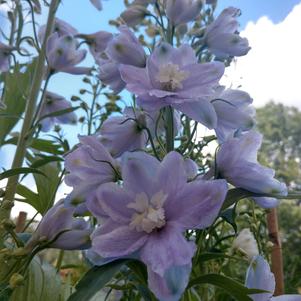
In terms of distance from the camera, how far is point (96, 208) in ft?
1.86

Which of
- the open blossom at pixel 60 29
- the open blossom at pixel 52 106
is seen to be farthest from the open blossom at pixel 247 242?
the open blossom at pixel 60 29

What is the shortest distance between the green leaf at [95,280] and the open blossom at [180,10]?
0.39m

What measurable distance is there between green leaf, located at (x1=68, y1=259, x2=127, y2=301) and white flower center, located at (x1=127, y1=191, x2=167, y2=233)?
45 millimetres

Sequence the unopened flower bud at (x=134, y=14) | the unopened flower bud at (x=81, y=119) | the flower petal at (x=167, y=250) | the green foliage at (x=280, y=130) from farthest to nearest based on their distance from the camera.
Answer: the green foliage at (x=280, y=130)
the unopened flower bud at (x=81, y=119)
the unopened flower bud at (x=134, y=14)
the flower petal at (x=167, y=250)

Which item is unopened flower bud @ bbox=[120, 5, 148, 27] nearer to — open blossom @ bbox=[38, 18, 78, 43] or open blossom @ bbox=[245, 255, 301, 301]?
open blossom @ bbox=[38, 18, 78, 43]

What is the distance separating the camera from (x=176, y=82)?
62cm

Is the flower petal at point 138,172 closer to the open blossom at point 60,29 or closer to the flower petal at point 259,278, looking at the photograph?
the flower petal at point 259,278

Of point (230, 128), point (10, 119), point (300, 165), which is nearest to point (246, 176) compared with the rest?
point (230, 128)

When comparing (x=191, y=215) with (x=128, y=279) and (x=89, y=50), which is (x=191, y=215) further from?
(x=89, y=50)

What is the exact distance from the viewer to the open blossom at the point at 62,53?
101 centimetres

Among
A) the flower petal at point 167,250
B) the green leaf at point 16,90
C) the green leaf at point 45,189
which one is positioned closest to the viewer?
the flower petal at point 167,250

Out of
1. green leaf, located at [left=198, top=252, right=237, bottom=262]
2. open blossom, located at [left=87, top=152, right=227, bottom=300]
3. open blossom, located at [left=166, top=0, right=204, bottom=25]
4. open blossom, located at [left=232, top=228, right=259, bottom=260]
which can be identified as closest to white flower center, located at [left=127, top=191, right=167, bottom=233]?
open blossom, located at [left=87, top=152, right=227, bottom=300]

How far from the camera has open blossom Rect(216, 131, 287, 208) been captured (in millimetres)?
583

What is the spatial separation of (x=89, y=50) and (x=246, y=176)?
0.69m
